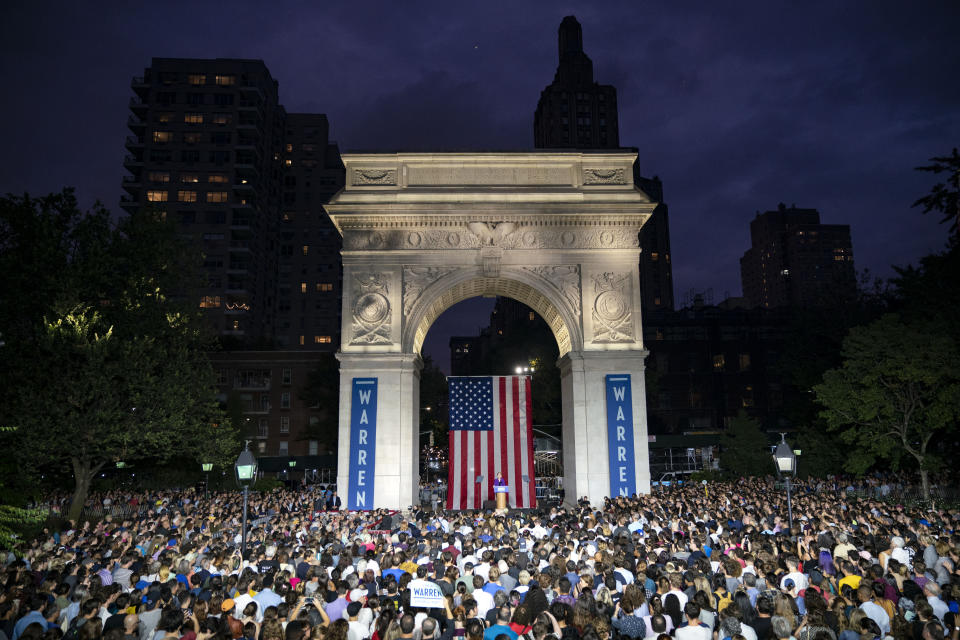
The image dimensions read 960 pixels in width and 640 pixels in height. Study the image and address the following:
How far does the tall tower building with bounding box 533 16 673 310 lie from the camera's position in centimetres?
9800

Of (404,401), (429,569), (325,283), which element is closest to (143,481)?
(404,401)

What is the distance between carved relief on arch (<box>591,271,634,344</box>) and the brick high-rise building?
4858 centimetres

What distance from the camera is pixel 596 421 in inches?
996

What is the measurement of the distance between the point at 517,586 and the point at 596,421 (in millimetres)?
16370

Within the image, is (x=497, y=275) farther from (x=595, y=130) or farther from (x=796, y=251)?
(x=796, y=251)

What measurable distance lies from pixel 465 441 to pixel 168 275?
15.6 m

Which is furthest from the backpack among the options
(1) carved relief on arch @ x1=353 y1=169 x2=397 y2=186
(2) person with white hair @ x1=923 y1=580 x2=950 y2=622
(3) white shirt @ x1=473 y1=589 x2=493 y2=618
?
(1) carved relief on arch @ x1=353 y1=169 x2=397 y2=186

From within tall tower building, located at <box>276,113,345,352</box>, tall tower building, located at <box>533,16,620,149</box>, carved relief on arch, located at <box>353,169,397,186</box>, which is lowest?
carved relief on arch, located at <box>353,169,397,186</box>

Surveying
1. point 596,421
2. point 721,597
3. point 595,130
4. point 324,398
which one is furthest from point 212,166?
point 721,597

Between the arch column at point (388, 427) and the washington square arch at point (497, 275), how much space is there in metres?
0.06

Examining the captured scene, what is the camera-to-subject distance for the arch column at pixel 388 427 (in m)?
24.2

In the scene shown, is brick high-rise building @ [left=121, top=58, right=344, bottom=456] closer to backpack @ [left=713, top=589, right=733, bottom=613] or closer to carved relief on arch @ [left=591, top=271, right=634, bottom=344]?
carved relief on arch @ [left=591, top=271, right=634, bottom=344]

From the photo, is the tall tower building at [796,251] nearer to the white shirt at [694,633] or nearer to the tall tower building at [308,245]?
the tall tower building at [308,245]

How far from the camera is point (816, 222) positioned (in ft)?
534
